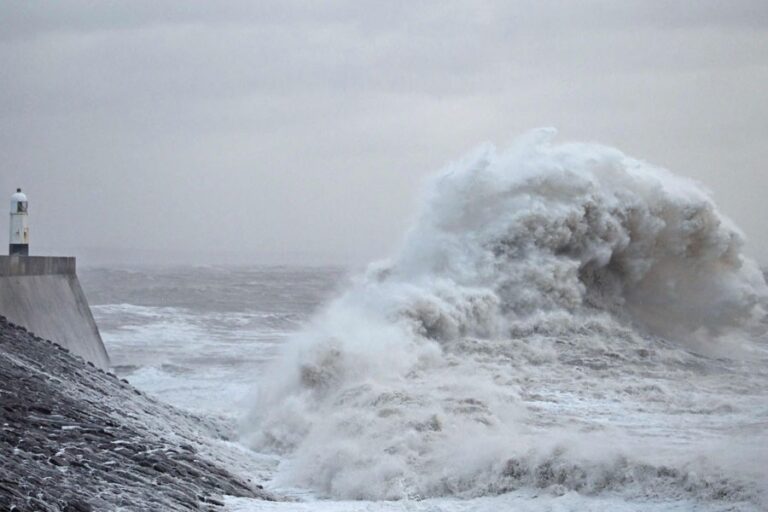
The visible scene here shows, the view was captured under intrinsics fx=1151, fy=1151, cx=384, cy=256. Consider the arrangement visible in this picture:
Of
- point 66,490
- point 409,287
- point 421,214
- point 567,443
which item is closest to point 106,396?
point 66,490

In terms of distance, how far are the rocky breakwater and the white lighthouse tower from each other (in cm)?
437

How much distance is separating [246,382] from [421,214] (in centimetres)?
480

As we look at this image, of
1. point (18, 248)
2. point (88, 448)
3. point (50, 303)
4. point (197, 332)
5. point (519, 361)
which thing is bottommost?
point (197, 332)

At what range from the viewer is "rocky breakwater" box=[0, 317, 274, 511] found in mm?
6992

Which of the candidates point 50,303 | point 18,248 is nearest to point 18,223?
point 18,248

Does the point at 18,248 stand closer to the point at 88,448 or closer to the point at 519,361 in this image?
the point at 519,361

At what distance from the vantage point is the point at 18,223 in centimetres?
1536

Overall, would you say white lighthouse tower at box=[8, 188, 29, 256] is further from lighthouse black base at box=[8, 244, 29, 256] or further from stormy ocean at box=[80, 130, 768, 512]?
stormy ocean at box=[80, 130, 768, 512]

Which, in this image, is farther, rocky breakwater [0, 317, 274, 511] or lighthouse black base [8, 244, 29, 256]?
lighthouse black base [8, 244, 29, 256]

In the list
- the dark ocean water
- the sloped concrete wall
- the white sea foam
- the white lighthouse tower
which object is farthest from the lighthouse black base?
the white sea foam

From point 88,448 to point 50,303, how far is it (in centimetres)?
606

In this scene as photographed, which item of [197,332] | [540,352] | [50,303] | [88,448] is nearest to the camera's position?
[88,448]

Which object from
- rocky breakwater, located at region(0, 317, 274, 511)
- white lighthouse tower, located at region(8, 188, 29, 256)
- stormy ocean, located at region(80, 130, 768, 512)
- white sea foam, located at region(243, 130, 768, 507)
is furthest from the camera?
white lighthouse tower, located at region(8, 188, 29, 256)

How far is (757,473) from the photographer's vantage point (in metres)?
7.50
